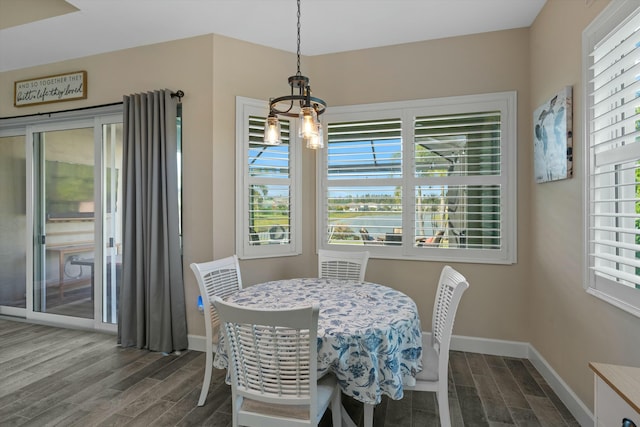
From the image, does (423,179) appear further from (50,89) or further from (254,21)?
(50,89)

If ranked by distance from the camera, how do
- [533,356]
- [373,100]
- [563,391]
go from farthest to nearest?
1. [373,100]
2. [533,356]
3. [563,391]

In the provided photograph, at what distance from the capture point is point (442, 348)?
5.86 ft

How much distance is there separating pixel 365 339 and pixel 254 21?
268 cm

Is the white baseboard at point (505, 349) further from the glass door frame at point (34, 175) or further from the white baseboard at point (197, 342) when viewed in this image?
the glass door frame at point (34, 175)

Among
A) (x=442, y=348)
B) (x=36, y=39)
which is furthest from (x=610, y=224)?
(x=36, y=39)

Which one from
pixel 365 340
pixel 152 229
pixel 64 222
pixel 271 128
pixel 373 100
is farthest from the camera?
pixel 64 222

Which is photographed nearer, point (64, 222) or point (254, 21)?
point (254, 21)

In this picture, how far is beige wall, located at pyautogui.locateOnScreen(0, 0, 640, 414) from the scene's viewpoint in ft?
9.10

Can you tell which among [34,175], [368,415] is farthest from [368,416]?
[34,175]

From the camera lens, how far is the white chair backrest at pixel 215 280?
2.26m

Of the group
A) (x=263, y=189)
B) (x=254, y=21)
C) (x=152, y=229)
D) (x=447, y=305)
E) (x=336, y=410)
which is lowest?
(x=336, y=410)

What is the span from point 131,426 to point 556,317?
2.91 meters

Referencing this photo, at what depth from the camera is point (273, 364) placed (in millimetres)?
1428

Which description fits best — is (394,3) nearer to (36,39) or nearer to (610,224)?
(610,224)
